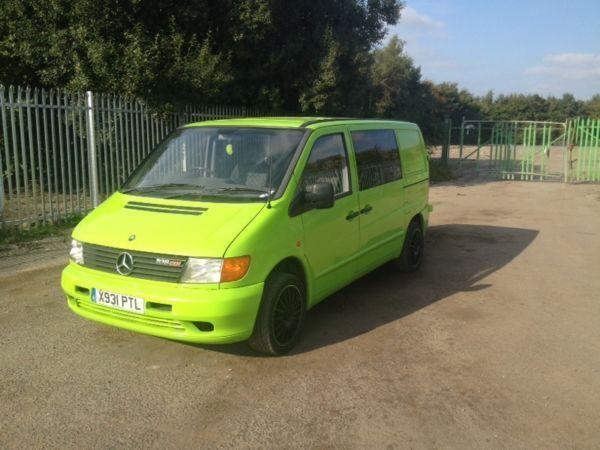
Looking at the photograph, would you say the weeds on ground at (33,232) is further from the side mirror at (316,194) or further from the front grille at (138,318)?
the side mirror at (316,194)

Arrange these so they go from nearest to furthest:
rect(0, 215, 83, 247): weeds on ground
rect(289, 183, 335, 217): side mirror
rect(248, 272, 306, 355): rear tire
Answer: rect(248, 272, 306, 355): rear tire < rect(289, 183, 335, 217): side mirror < rect(0, 215, 83, 247): weeds on ground

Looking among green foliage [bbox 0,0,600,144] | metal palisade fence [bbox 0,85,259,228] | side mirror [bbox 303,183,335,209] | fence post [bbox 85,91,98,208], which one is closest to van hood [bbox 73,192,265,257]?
side mirror [bbox 303,183,335,209]

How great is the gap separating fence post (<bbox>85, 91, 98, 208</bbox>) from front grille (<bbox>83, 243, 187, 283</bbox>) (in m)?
5.98

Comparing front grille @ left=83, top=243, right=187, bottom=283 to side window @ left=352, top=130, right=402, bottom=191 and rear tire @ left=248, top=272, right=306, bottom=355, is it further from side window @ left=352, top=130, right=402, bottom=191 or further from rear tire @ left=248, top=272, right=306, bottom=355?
side window @ left=352, top=130, right=402, bottom=191

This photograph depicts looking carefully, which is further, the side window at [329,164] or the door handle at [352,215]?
the door handle at [352,215]

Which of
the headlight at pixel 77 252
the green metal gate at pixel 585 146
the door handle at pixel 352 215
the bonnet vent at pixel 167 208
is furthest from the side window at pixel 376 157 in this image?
the green metal gate at pixel 585 146

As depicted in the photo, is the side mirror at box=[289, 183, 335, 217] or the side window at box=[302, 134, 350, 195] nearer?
the side mirror at box=[289, 183, 335, 217]

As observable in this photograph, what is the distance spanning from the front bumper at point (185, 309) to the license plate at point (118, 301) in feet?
0.10

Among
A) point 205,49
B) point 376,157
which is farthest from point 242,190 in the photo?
point 205,49

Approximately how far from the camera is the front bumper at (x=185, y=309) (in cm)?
382

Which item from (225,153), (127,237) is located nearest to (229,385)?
(127,237)

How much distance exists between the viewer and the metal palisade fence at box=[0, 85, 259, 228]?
8602 mm

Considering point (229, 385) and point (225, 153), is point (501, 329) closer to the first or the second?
point (229, 385)

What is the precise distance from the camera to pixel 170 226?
4098 millimetres
